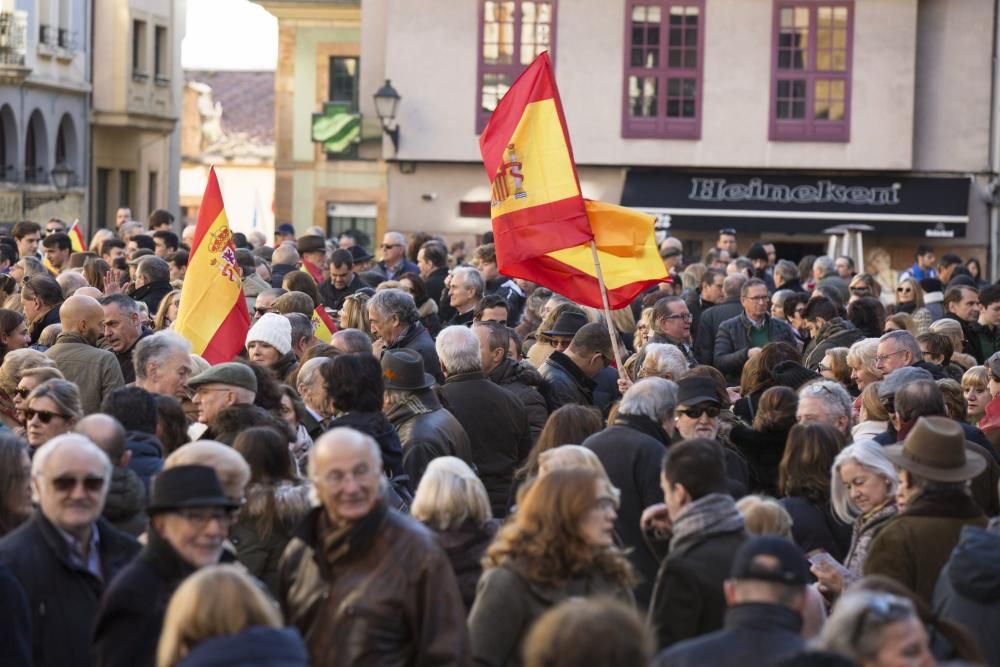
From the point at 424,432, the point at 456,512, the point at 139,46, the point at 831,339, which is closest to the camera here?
the point at 456,512

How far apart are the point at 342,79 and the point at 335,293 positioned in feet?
90.7

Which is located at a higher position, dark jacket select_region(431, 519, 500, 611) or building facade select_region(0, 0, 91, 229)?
building facade select_region(0, 0, 91, 229)

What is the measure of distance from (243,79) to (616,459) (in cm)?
7376

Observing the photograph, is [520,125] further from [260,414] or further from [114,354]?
[260,414]

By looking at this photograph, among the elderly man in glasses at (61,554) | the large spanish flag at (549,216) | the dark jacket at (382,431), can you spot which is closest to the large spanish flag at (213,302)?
the large spanish flag at (549,216)

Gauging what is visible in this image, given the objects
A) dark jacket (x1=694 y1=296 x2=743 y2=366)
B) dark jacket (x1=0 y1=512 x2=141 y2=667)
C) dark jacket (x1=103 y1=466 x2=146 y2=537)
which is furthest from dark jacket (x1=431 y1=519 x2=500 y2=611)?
dark jacket (x1=694 y1=296 x2=743 y2=366)

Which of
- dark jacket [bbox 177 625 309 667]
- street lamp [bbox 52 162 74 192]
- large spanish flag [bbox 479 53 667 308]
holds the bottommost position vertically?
dark jacket [bbox 177 625 309 667]

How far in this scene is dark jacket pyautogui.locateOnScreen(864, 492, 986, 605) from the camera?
22.9ft

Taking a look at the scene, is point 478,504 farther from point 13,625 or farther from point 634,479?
point 13,625

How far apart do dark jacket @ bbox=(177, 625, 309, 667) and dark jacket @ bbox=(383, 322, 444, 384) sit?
6.57 meters

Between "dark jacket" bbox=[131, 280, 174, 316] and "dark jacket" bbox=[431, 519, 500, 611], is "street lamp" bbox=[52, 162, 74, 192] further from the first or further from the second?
"dark jacket" bbox=[431, 519, 500, 611]

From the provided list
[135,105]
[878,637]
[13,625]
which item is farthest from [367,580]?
[135,105]

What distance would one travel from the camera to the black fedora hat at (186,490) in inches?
235

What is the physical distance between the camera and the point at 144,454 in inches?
301
